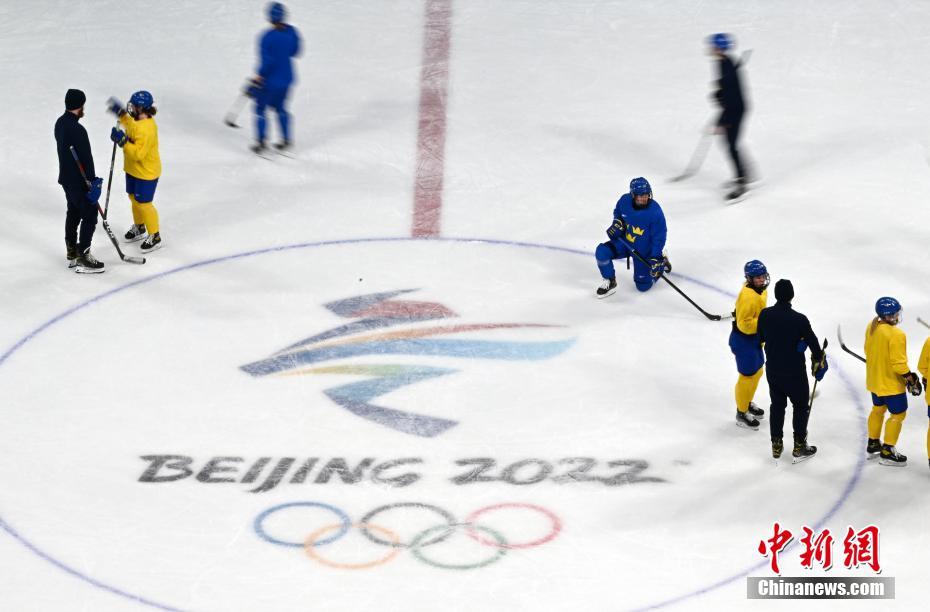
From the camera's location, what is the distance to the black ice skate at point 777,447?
8172 millimetres

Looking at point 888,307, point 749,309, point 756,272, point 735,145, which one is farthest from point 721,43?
point 888,307

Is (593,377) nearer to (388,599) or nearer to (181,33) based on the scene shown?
(388,599)

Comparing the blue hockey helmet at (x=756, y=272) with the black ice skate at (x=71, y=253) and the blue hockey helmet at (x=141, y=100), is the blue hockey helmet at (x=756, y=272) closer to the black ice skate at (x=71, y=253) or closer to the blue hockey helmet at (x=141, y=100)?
the blue hockey helmet at (x=141, y=100)

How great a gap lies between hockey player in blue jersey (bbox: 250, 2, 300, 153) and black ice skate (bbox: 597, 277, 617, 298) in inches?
126

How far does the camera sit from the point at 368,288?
33.4 ft

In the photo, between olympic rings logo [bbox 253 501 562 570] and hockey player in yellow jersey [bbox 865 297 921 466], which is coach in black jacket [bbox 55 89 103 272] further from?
hockey player in yellow jersey [bbox 865 297 921 466]

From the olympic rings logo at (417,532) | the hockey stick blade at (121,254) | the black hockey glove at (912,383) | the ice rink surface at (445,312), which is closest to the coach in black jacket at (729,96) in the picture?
the ice rink surface at (445,312)

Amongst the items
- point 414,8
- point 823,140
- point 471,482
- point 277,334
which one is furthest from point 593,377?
point 414,8

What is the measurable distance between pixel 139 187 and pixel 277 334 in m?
1.69

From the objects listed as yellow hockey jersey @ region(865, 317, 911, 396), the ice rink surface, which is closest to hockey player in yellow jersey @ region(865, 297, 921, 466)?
yellow hockey jersey @ region(865, 317, 911, 396)

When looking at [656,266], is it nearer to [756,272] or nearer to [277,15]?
[756,272]

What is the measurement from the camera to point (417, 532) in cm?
763

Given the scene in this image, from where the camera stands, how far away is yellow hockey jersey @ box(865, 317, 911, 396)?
786cm

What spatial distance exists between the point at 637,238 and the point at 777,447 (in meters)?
2.19
